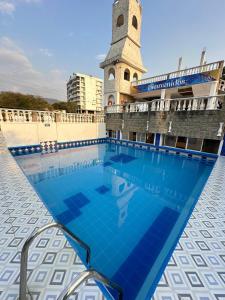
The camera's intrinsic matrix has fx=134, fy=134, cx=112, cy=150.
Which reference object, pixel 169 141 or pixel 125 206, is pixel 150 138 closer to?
pixel 169 141

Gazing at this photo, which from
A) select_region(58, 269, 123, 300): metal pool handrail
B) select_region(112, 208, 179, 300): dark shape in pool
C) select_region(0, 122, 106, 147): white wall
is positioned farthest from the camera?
select_region(0, 122, 106, 147): white wall

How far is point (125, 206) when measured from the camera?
3295 millimetres

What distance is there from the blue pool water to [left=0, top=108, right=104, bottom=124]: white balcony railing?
8.64 ft

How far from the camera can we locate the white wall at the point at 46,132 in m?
7.44

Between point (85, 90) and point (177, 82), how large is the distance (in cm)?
3397

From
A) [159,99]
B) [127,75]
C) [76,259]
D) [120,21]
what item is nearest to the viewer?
[76,259]

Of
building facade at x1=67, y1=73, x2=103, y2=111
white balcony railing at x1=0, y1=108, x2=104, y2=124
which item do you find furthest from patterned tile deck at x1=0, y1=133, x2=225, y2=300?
building facade at x1=67, y1=73, x2=103, y2=111

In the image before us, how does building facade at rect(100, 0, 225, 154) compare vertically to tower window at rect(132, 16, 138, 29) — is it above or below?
below

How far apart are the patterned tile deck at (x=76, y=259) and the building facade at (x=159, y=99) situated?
208 inches

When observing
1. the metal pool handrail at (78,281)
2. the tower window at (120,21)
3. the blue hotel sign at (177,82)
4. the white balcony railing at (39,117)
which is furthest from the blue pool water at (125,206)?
the tower window at (120,21)

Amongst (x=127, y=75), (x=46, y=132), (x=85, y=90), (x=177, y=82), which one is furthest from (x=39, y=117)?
(x=85, y=90)

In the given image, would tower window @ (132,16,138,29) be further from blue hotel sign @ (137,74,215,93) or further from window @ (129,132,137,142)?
window @ (129,132,137,142)

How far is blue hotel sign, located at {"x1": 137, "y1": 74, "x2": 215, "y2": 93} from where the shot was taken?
7586 mm

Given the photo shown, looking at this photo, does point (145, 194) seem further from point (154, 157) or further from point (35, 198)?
point (154, 157)
